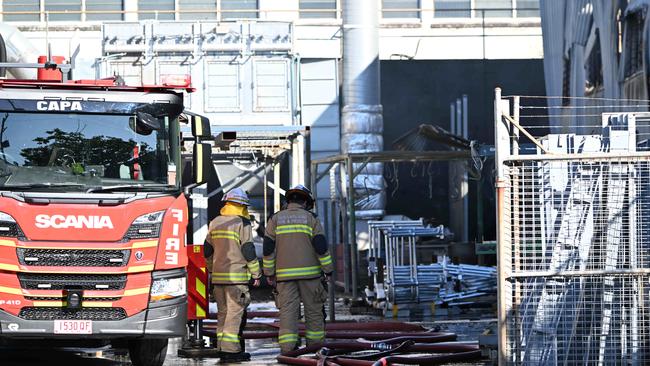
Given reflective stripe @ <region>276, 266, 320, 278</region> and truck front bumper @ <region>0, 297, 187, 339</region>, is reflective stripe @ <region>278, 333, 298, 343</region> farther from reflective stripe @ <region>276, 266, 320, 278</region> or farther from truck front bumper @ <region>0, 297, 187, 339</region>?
truck front bumper @ <region>0, 297, 187, 339</region>

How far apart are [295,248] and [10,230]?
333cm

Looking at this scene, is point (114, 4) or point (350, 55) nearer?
point (350, 55)

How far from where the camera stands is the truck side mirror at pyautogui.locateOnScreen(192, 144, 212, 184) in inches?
476

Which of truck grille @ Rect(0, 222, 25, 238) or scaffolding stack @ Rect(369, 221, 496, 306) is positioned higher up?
truck grille @ Rect(0, 222, 25, 238)

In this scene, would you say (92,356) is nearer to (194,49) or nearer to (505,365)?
(505,365)

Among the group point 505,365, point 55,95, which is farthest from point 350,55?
point 505,365

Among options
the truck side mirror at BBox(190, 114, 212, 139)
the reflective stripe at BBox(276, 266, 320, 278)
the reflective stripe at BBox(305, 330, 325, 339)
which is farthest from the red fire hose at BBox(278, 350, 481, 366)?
the truck side mirror at BBox(190, 114, 212, 139)

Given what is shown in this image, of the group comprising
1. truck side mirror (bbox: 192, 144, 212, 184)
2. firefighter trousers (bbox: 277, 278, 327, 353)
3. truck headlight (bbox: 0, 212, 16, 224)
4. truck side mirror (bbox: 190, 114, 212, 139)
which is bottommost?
firefighter trousers (bbox: 277, 278, 327, 353)

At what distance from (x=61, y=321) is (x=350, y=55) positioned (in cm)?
1811

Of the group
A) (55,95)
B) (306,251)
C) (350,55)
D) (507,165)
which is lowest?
(306,251)

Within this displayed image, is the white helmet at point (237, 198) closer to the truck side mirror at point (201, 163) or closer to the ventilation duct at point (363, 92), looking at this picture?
the truck side mirror at point (201, 163)

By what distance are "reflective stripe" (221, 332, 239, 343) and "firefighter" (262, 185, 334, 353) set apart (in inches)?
18.6

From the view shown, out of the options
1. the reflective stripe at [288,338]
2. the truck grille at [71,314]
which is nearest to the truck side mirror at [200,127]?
the truck grille at [71,314]

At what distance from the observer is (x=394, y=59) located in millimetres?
32750
